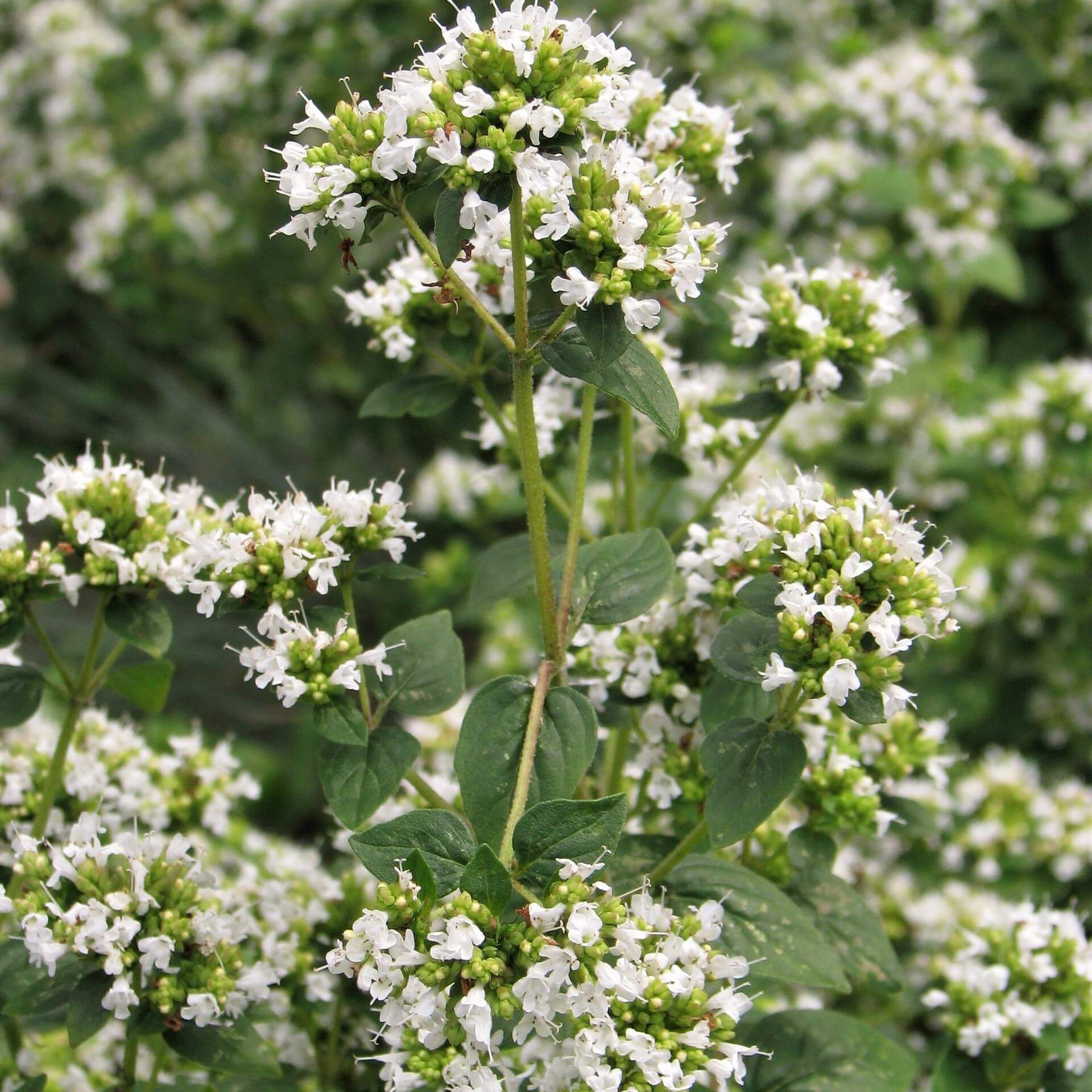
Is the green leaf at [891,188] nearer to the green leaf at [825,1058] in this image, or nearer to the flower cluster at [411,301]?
the flower cluster at [411,301]

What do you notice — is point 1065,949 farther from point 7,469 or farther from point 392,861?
point 7,469

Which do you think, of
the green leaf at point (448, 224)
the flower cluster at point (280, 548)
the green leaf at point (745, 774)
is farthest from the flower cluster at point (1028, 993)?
the green leaf at point (448, 224)

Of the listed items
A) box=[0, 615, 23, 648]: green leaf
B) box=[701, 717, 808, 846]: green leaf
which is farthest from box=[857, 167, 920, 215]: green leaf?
box=[0, 615, 23, 648]: green leaf

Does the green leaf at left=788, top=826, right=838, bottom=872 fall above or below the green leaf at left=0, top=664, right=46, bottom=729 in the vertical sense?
below

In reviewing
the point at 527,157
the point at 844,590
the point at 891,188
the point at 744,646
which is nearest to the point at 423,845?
the point at 744,646

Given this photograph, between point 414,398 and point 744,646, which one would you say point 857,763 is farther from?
point 414,398

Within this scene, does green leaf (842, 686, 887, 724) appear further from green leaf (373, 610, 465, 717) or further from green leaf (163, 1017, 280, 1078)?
green leaf (163, 1017, 280, 1078)
